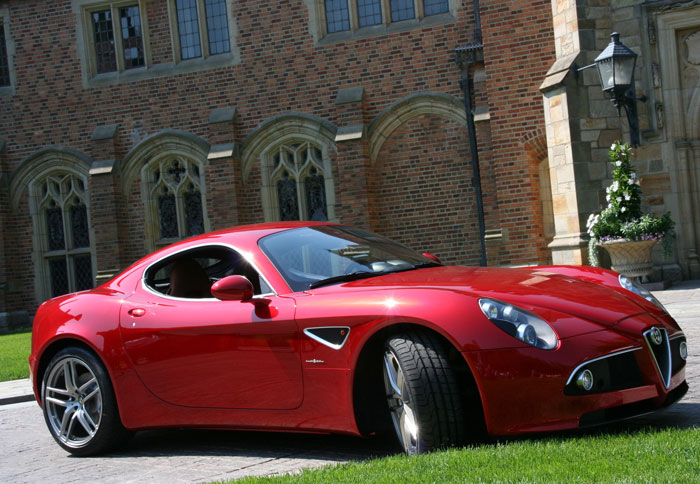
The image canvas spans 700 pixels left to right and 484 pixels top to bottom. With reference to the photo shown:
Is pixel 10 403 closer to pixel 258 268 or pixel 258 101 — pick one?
pixel 258 268

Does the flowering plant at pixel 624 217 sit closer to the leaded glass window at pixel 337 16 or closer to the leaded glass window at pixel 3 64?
the leaded glass window at pixel 337 16

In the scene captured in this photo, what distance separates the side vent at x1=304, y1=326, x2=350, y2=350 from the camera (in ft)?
15.1

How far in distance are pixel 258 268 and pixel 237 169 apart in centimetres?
1405

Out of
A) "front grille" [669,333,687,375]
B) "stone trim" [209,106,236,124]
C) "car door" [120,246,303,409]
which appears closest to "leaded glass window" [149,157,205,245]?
"stone trim" [209,106,236,124]

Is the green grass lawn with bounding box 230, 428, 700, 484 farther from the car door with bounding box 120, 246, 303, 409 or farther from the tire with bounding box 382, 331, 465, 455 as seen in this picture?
the car door with bounding box 120, 246, 303, 409

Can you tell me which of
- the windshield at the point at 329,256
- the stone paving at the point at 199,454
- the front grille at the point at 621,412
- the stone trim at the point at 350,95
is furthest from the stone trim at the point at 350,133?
the front grille at the point at 621,412

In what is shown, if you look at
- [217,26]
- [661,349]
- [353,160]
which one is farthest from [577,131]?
[661,349]

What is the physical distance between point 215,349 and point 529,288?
179cm

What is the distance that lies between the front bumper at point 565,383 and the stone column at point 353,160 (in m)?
13.6

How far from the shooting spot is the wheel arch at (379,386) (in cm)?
439

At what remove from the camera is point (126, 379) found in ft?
18.2

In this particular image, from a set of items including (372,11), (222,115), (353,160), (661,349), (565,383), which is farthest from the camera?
(222,115)

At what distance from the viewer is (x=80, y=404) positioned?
19.1 ft

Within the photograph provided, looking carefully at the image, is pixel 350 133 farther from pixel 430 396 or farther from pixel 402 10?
pixel 430 396
